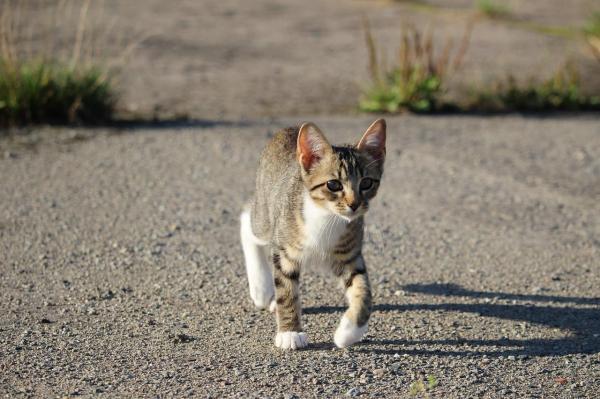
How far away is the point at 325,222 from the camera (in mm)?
5379

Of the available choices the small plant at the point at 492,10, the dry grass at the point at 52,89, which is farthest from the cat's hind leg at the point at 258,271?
the small plant at the point at 492,10

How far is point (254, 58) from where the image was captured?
45.4 ft

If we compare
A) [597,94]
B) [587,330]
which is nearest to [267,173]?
[587,330]

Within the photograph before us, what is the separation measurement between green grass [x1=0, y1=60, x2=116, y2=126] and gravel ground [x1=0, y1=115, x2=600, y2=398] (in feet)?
1.12

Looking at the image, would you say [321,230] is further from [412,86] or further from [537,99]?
[537,99]

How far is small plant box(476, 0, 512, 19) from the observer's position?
16797 mm

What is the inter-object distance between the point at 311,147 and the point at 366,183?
39 cm

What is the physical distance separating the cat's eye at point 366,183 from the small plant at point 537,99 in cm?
650

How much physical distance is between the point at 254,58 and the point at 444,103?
3.62 meters

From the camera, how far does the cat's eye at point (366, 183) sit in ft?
17.4

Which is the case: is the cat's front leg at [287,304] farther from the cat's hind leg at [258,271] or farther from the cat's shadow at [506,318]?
the cat's hind leg at [258,271]

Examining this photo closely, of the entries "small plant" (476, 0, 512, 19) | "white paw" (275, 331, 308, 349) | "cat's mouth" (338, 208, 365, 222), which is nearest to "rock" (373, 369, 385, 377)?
"white paw" (275, 331, 308, 349)

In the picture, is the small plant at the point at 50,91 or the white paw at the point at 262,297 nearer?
the white paw at the point at 262,297

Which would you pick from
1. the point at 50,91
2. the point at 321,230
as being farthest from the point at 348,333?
the point at 50,91
